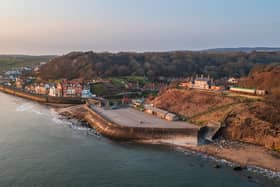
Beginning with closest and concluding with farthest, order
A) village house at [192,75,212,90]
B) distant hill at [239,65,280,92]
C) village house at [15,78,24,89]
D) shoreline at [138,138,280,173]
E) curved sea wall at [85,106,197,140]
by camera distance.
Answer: shoreline at [138,138,280,173] < curved sea wall at [85,106,197,140] < distant hill at [239,65,280,92] < village house at [192,75,212,90] < village house at [15,78,24,89]

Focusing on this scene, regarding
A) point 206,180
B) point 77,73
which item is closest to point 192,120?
point 206,180

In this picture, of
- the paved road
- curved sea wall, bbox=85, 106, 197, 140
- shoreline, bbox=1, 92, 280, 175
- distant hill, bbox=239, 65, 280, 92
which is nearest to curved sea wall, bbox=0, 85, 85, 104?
the paved road

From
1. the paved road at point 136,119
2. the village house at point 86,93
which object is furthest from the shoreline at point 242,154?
the village house at point 86,93

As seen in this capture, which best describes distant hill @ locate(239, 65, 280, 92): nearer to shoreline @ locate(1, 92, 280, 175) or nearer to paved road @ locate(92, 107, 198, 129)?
shoreline @ locate(1, 92, 280, 175)

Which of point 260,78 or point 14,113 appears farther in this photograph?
point 14,113

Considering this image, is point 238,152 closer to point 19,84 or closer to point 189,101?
point 189,101

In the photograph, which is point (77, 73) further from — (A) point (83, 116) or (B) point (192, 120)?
(B) point (192, 120)

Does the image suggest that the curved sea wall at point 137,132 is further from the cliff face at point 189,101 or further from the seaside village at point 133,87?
the cliff face at point 189,101
